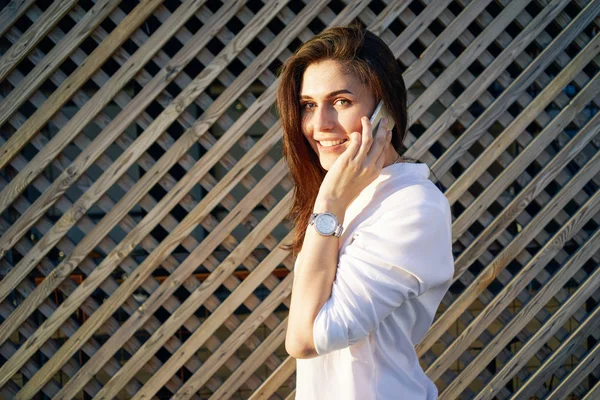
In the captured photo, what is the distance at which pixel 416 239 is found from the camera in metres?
0.95

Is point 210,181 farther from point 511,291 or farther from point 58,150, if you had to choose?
point 511,291

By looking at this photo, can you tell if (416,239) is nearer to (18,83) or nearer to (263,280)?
(263,280)

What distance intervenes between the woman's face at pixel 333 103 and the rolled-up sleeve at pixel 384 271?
0.68 ft

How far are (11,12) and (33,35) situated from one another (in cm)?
13

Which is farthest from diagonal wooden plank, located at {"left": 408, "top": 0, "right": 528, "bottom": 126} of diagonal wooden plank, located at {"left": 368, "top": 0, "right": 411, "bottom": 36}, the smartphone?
the smartphone

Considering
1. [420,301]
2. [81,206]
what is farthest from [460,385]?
[81,206]

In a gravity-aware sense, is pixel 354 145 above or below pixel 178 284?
above

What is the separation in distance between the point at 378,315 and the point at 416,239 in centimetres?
15

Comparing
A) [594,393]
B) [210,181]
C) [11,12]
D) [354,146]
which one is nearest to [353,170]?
[354,146]

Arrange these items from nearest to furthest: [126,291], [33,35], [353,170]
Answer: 1. [353,170]
2. [33,35]
3. [126,291]

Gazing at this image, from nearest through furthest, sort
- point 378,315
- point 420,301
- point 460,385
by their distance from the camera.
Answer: point 378,315 → point 420,301 → point 460,385

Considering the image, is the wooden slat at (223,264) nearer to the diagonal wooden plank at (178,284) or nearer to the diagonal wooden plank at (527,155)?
the diagonal wooden plank at (178,284)

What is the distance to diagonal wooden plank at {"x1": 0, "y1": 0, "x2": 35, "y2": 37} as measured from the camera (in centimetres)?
212

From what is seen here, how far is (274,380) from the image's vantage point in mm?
2365
